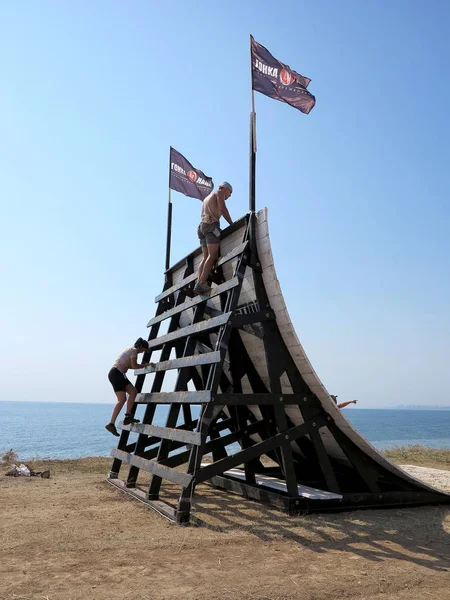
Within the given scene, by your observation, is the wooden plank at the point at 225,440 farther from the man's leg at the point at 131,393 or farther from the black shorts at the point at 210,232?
the black shorts at the point at 210,232

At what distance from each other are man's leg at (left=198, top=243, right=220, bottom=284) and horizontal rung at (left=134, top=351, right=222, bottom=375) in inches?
57.7

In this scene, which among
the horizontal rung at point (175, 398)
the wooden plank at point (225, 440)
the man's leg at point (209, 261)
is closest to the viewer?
the horizontal rung at point (175, 398)

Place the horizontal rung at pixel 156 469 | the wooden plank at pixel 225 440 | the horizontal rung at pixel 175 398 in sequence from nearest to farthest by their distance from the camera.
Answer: the horizontal rung at pixel 156 469 < the horizontal rung at pixel 175 398 < the wooden plank at pixel 225 440

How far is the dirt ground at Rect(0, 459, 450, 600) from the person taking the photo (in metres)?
5.00

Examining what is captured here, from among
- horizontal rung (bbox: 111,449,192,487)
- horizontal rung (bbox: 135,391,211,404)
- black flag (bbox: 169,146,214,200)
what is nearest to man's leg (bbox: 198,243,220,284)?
horizontal rung (bbox: 135,391,211,404)

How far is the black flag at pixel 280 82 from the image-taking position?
10133mm

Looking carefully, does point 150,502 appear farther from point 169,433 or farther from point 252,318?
point 252,318

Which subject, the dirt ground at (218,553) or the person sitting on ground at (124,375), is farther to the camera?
the person sitting on ground at (124,375)

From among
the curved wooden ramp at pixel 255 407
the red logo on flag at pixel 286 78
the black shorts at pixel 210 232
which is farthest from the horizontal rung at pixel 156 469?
the red logo on flag at pixel 286 78

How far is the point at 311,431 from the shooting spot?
8.91m

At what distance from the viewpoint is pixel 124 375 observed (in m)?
11.3

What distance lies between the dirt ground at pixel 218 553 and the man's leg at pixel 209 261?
3839 mm

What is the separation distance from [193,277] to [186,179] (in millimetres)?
4495

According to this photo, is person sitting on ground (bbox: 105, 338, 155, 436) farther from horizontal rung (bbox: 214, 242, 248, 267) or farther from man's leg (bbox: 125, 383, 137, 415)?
horizontal rung (bbox: 214, 242, 248, 267)
